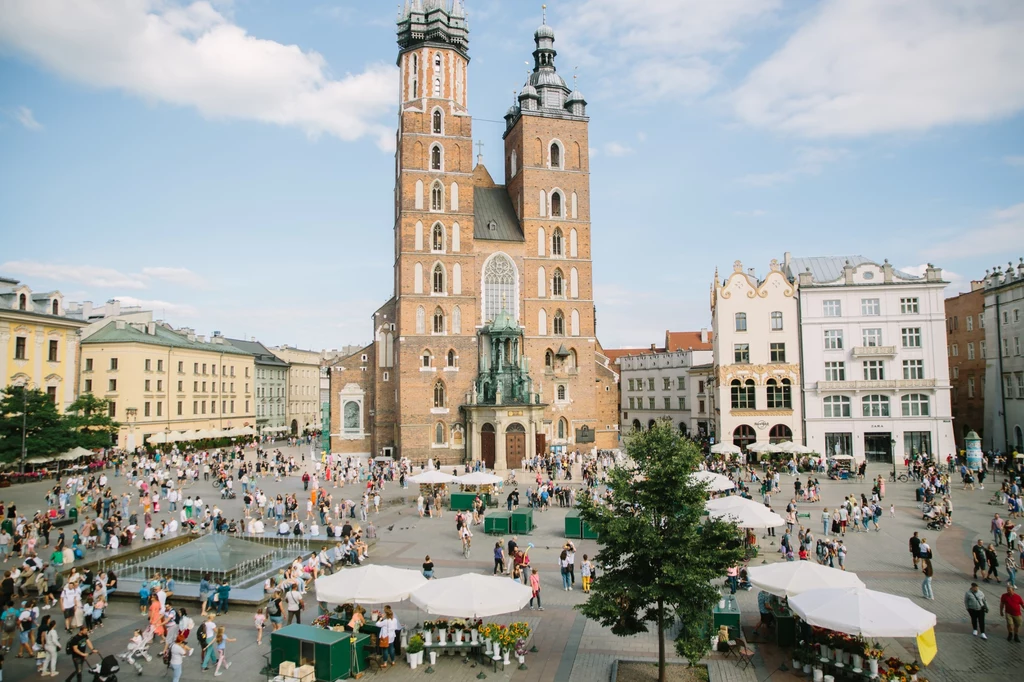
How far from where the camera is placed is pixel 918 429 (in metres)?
45.8

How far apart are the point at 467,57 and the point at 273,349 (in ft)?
187

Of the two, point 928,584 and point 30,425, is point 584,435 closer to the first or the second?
point 928,584

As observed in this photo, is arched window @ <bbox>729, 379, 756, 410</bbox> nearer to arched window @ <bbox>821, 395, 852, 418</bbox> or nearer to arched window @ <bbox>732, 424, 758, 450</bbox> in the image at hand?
arched window @ <bbox>732, 424, 758, 450</bbox>

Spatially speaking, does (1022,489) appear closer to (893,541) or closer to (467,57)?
(893,541)

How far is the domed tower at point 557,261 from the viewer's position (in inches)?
2004

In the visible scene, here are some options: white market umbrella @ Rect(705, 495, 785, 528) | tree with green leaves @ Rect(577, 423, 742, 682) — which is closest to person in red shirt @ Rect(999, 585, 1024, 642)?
white market umbrella @ Rect(705, 495, 785, 528)

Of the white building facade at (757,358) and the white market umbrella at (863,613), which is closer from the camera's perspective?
the white market umbrella at (863,613)

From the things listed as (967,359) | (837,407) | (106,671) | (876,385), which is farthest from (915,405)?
(106,671)

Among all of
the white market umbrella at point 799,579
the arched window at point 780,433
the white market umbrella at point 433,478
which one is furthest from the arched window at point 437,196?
the white market umbrella at point 799,579

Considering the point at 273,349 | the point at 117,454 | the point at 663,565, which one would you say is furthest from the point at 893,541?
the point at 273,349

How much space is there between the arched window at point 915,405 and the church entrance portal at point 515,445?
81.2 feet

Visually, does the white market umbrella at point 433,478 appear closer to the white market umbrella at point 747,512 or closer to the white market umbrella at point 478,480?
the white market umbrella at point 478,480

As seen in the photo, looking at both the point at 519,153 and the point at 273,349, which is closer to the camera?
the point at 519,153

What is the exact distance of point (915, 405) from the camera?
46.0 m
